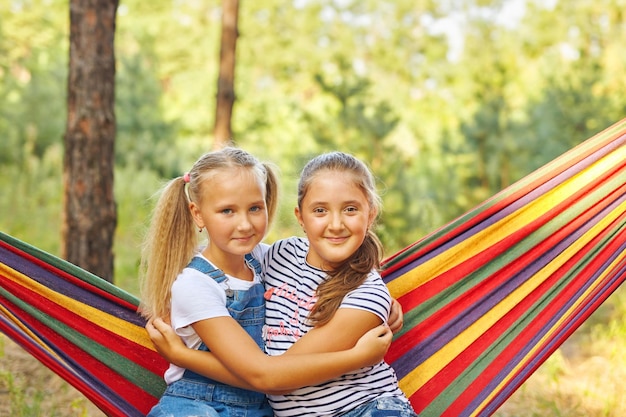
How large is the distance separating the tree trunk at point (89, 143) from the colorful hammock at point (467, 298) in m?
1.42

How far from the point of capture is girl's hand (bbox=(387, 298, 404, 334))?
6.42ft

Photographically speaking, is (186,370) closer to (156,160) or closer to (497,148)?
(497,148)

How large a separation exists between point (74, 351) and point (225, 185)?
0.62 m

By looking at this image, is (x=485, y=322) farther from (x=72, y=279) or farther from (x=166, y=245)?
(x=72, y=279)

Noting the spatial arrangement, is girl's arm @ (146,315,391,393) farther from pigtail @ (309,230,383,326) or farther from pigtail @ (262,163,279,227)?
pigtail @ (262,163,279,227)

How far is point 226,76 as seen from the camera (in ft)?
21.2

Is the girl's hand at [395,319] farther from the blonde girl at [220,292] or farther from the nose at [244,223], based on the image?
the nose at [244,223]

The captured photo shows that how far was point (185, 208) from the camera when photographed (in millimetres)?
1882

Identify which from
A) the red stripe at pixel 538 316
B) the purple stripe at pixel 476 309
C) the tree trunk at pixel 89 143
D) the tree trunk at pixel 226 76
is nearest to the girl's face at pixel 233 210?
the purple stripe at pixel 476 309

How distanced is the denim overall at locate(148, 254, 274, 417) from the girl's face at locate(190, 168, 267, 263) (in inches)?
3.1

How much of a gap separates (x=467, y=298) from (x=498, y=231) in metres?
0.23

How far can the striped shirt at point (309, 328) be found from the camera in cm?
174

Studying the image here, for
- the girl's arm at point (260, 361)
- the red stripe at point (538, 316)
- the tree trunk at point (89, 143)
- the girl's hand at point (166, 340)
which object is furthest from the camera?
the tree trunk at point (89, 143)

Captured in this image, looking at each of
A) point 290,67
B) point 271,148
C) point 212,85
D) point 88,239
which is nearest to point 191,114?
point 212,85
